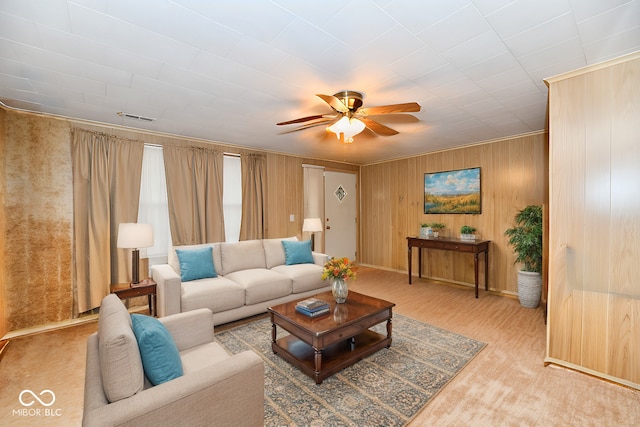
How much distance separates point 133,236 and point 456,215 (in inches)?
192

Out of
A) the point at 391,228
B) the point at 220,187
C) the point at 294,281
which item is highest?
the point at 220,187

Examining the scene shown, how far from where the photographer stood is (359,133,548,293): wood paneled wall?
4223 mm

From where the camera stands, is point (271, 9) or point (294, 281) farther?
point (294, 281)

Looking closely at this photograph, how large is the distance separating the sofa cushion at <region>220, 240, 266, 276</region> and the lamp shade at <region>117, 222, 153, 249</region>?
925 mm

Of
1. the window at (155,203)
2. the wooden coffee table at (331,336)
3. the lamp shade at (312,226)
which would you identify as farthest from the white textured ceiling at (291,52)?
the lamp shade at (312,226)

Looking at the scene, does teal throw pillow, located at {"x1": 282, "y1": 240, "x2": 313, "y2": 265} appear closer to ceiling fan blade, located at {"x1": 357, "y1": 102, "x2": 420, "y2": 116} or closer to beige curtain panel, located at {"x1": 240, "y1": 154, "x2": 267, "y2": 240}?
beige curtain panel, located at {"x1": 240, "y1": 154, "x2": 267, "y2": 240}

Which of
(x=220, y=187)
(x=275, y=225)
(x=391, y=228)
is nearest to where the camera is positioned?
(x=220, y=187)

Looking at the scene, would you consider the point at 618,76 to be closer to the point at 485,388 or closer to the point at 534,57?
the point at 534,57

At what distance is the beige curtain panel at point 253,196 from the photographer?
4770 mm

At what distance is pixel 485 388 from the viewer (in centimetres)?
210

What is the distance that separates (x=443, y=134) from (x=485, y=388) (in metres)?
3.19

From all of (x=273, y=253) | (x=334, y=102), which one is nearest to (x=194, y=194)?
(x=273, y=253)

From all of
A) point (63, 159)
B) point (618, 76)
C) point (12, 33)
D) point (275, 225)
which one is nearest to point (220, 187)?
point (275, 225)

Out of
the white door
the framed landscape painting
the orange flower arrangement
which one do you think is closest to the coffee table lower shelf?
the orange flower arrangement
